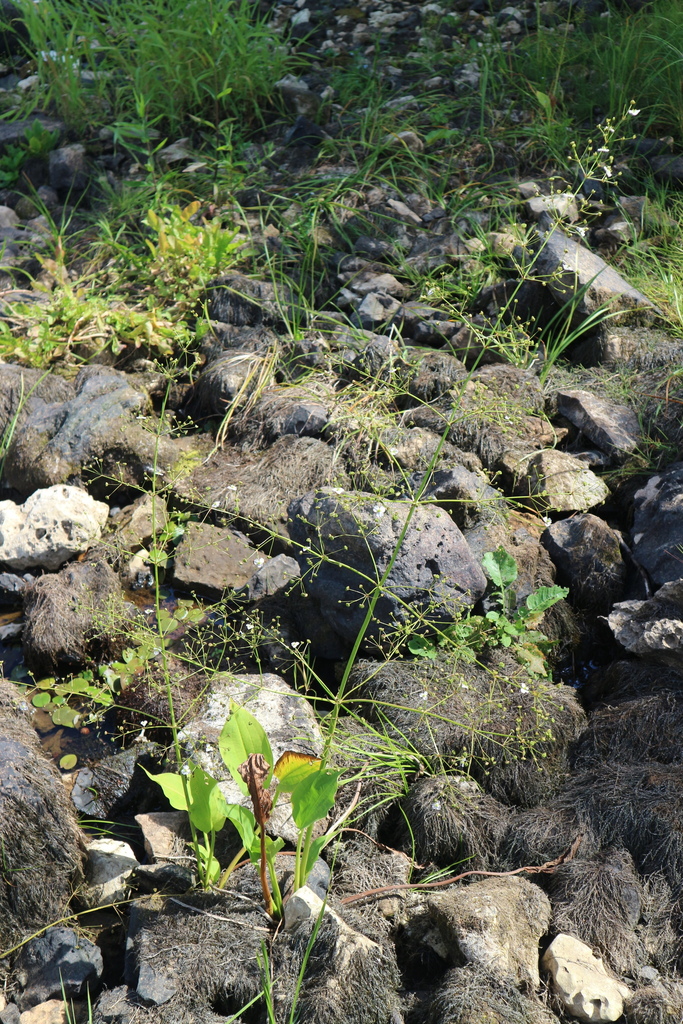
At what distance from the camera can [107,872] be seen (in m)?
2.12

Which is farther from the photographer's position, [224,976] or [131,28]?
[131,28]

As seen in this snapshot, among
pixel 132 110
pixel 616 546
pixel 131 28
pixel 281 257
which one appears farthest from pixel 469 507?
pixel 131 28

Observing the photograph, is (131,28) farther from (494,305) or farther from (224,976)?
(224,976)

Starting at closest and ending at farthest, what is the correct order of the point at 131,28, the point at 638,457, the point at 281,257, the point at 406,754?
the point at 406,754 → the point at 638,457 → the point at 281,257 → the point at 131,28

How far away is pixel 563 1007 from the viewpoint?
5.85 feet

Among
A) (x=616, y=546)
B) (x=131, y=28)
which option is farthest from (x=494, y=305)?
(x=131, y=28)

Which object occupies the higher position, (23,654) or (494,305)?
(494,305)

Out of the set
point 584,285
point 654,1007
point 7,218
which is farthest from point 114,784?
point 7,218

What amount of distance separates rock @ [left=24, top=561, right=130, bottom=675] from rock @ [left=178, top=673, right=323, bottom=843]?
1.48 feet

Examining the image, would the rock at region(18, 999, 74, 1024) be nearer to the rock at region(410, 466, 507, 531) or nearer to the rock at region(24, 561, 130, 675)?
the rock at region(24, 561, 130, 675)

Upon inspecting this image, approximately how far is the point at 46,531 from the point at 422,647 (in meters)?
Answer: 1.50

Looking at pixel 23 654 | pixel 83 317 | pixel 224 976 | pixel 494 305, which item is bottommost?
pixel 23 654

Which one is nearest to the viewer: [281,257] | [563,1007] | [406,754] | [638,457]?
[563,1007]

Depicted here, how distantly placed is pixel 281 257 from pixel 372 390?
1.19 meters
